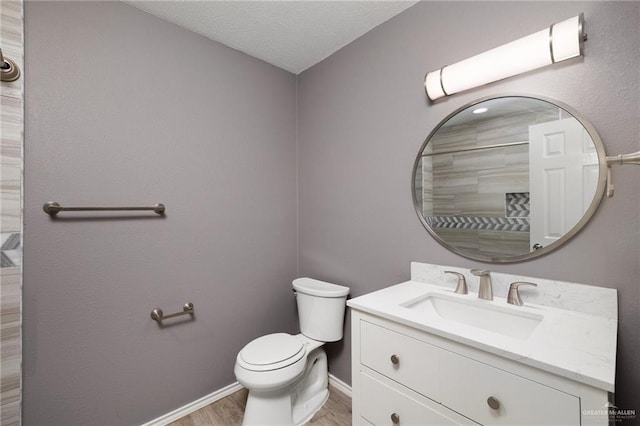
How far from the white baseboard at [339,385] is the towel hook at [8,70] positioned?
95.6 inches

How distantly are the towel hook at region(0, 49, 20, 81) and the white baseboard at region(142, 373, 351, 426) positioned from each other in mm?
1861

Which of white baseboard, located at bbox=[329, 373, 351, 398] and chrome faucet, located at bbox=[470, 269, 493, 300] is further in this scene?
white baseboard, located at bbox=[329, 373, 351, 398]

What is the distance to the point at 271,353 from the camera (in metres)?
1.52

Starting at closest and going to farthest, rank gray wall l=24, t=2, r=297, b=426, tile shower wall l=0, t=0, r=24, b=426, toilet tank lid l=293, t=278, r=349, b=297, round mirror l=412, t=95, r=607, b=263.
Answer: round mirror l=412, t=95, r=607, b=263, tile shower wall l=0, t=0, r=24, b=426, gray wall l=24, t=2, r=297, b=426, toilet tank lid l=293, t=278, r=349, b=297

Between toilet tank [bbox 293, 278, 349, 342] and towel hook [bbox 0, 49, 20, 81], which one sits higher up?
towel hook [bbox 0, 49, 20, 81]

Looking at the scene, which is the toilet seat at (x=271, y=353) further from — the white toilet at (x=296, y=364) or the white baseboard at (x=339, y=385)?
the white baseboard at (x=339, y=385)

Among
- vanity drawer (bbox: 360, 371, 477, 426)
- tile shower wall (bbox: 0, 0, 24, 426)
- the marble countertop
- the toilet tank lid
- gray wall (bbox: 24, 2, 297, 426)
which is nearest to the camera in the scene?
the marble countertop

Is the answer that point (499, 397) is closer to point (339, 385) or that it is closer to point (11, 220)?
point (339, 385)

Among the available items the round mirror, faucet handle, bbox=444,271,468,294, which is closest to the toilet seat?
faucet handle, bbox=444,271,468,294

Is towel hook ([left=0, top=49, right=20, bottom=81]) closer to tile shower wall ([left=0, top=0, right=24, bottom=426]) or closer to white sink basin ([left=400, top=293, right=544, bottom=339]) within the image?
tile shower wall ([left=0, top=0, right=24, bottom=426])

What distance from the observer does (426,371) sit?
3.20 feet

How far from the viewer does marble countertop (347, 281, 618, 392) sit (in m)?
0.69

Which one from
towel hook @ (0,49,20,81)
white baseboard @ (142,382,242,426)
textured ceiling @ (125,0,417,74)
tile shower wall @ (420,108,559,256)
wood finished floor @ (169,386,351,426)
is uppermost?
textured ceiling @ (125,0,417,74)

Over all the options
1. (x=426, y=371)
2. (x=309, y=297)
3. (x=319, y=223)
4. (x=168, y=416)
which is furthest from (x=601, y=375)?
(x=168, y=416)
